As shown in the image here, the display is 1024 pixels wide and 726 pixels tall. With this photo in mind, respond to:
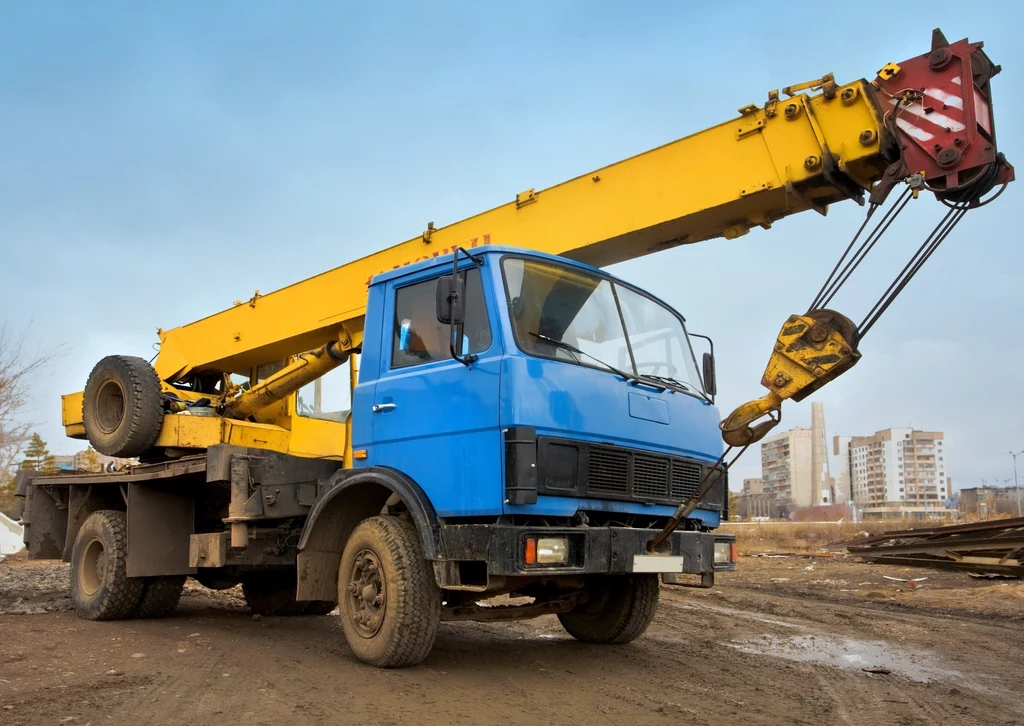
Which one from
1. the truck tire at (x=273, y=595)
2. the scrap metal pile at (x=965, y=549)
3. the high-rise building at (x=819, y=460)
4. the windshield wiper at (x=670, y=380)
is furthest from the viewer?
the high-rise building at (x=819, y=460)

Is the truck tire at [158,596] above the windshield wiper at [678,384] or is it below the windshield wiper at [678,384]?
below

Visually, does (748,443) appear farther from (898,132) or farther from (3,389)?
(3,389)

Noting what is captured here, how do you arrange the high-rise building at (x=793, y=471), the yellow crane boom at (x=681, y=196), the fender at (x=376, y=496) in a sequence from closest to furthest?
the fender at (x=376, y=496)
the yellow crane boom at (x=681, y=196)
the high-rise building at (x=793, y=471)

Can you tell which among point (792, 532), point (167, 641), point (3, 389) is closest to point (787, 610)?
point (167, 641)

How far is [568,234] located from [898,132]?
2.37 metres

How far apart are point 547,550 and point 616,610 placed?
214cm

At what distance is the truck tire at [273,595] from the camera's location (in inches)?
360

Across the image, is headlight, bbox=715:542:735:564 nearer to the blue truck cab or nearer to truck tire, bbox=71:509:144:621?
the blue truck cab

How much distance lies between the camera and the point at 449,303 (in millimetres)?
5254

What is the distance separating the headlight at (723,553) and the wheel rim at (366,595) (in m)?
2.36

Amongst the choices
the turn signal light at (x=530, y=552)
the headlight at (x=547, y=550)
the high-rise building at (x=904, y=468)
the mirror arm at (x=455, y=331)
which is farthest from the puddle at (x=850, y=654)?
the high-rise building at (x=904, y=468)

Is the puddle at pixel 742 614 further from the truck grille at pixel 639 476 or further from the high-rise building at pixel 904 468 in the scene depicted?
the high-rise building at pixel 904 468

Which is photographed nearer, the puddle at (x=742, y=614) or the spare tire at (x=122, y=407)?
the spare tire at (x=122, y=407)

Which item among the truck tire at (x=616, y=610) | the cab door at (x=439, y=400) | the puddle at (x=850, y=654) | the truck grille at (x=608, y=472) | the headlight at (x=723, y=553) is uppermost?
the cab door at (x=439, y=400)
